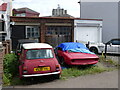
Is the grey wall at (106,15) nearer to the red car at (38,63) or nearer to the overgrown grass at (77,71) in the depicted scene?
the overgrown grass at (77,71)

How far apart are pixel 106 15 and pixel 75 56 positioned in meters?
12.3

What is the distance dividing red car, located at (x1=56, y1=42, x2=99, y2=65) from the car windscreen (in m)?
1.57

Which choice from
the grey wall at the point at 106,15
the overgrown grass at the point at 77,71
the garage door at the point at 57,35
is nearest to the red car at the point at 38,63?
the overgrown grass at the point at 77,71

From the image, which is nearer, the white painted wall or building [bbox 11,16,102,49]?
building [bbox 11,16,102,49]

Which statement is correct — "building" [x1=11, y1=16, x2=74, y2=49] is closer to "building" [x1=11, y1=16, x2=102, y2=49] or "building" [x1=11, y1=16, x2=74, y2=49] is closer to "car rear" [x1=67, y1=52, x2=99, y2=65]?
"building" [x1=11, y1=16, x2=102, y2=49]

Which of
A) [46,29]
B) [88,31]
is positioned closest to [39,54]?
[46,29]

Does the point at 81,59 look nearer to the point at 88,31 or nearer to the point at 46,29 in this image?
the point at 46,29

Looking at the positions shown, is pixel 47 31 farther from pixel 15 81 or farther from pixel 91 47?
pixel 15 81

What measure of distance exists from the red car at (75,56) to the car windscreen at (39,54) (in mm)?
1573

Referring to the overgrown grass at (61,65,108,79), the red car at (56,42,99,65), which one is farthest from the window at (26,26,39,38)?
the overgrown grass at (61,65,108,79)

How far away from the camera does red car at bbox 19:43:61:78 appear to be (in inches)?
263

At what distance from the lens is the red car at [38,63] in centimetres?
667

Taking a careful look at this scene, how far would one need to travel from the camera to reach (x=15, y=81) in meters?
7.05

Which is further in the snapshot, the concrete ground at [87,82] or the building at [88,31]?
the building at [88,31]
